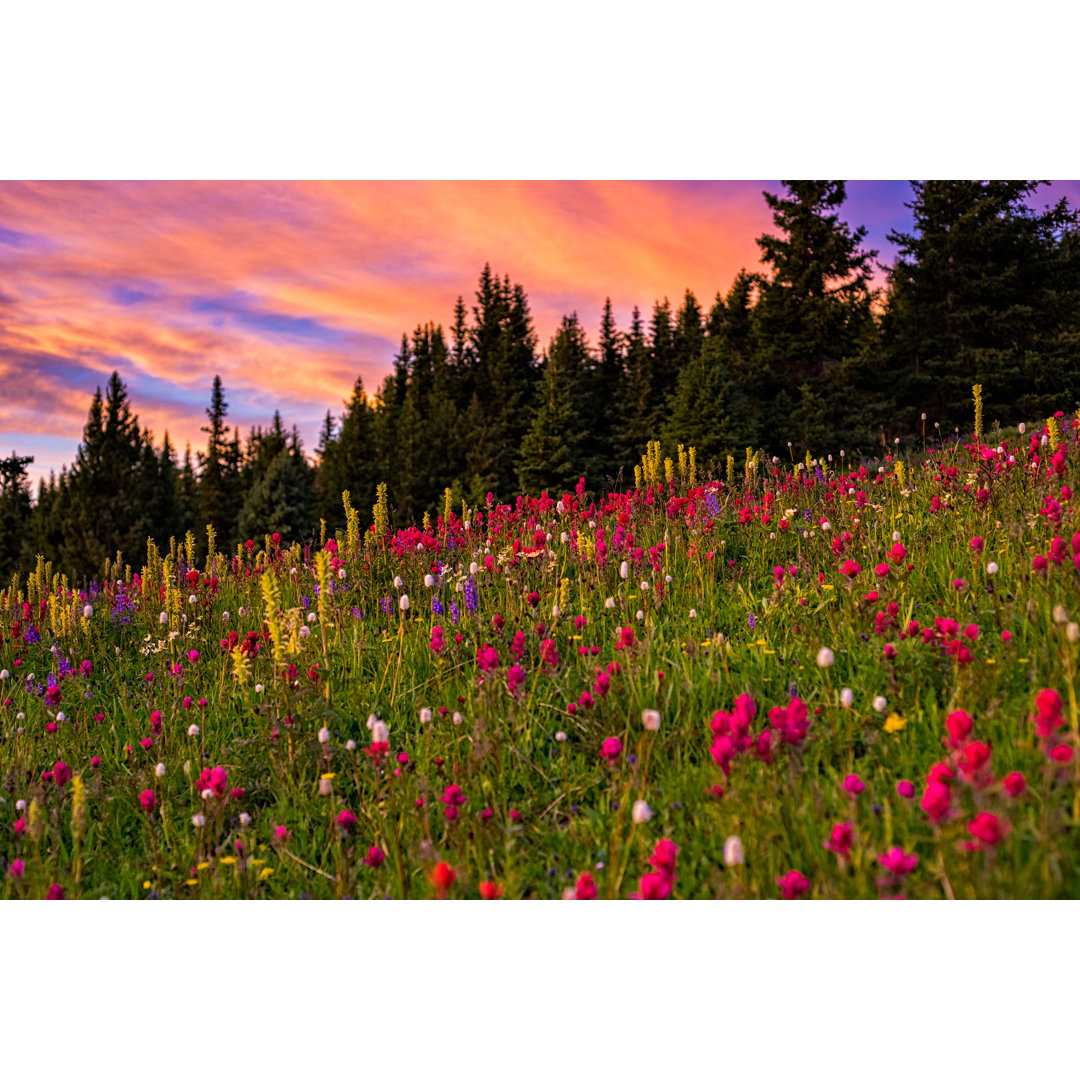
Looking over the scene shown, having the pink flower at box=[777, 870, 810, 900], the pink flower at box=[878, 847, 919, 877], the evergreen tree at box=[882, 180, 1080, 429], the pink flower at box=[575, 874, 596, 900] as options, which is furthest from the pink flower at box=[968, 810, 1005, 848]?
the evergreen tree at box=[882, 180, 1080, 429]

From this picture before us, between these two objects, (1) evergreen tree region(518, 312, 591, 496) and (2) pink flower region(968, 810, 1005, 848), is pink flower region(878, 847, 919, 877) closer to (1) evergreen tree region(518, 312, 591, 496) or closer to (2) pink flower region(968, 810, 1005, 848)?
(2) pink flower region(968, 810, 1005, 848)

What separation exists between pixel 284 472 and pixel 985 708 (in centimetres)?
2894

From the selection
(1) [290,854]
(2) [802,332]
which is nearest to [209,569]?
(1) [290,854]

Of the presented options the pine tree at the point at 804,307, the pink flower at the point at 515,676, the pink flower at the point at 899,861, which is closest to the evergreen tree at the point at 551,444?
→ the pine tree at the point at 804,307

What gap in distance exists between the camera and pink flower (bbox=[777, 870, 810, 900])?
1720 millimetres

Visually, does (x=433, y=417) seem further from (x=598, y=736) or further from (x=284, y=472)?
(x=598, y=736)

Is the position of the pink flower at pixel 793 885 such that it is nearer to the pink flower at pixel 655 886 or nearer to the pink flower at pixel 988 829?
the pink flower at pixel 655 886

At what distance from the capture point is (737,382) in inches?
904

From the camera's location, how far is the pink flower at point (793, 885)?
1720 mm

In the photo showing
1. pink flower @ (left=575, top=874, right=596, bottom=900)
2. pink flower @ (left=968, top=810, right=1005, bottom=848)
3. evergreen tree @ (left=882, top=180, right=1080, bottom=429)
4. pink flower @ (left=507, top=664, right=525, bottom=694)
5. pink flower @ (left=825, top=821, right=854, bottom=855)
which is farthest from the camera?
evergreen tree @ (left=882, top=180, right=1080, bottom=429)

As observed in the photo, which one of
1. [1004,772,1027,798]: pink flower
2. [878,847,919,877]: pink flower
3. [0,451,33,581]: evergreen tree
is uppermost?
[0,451,33,581]: evergreen tree

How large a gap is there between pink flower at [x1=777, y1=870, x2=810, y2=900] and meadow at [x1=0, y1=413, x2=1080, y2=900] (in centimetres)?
1

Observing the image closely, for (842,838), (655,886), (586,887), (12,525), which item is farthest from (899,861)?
(12,525)

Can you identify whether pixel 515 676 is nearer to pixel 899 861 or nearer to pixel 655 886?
pixel 655 886
